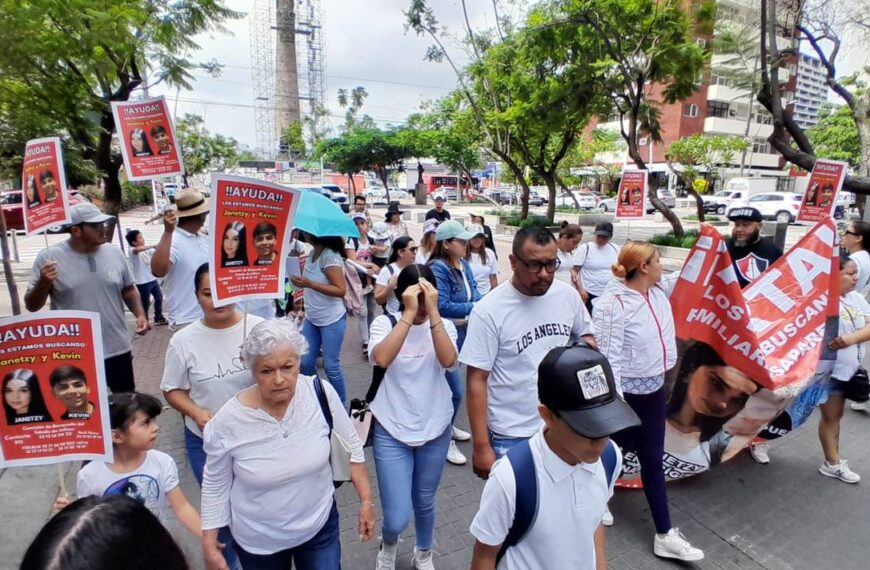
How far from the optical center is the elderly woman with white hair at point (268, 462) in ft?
6.41

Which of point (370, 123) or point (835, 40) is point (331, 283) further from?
point (370, 123)

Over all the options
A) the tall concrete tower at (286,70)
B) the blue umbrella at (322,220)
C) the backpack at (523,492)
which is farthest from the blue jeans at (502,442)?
the tall concrete tower at (286,70)

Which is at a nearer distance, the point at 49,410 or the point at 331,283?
the point at 49,410

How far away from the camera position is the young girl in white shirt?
6.96ft

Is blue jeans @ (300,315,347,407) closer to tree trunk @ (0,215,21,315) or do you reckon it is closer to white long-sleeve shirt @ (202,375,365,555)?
tree trunk @ (0,215,21,315)

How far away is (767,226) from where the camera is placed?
8.79 meters

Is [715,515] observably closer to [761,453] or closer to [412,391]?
[761,453]

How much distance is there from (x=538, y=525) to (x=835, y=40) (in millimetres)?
12926

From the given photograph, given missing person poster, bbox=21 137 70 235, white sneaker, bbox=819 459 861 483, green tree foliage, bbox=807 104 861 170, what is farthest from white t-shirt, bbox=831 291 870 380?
green tree foliage, bbox=807 104 861 170

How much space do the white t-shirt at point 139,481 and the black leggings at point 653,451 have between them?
2.49m

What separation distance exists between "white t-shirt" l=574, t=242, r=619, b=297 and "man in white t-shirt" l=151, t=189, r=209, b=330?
421 cm

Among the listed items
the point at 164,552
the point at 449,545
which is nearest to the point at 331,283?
the point at 449,545

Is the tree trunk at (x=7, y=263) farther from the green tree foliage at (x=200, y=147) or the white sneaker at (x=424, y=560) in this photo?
the green tree foliage at (x=200, y=147)

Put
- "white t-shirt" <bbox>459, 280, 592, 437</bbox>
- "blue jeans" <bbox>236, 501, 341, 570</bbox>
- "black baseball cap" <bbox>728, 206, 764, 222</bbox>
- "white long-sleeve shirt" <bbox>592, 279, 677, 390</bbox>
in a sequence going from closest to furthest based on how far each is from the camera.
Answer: "blue jeans" <bbox>236, 501, 341, 570</bbox>
"white t-shirt" <bbox>459, 280, 592, 437</bbox>
"white long-sleeve shirt" <bbox>592, 279, 677, 390</bbox>
"black baseball cap" <bbox>728, 206, 764, 222</bbox>
